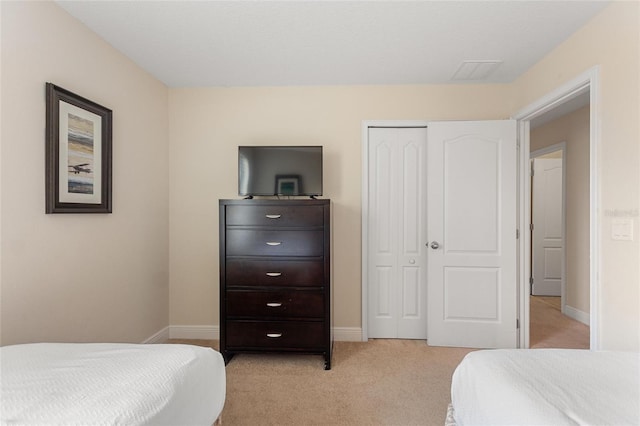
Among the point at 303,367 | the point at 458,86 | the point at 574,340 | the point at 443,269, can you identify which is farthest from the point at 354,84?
the point at 574,340

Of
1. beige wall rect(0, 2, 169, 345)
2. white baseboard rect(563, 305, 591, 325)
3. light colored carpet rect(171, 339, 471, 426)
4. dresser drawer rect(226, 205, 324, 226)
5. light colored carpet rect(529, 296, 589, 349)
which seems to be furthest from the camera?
white baseboard rect(563, 305, 591, 325)

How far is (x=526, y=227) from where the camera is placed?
287cm

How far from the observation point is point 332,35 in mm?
2150

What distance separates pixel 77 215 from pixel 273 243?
1.36 meters

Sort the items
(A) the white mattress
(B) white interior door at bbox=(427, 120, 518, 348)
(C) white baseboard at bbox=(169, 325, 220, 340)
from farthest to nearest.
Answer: (C) white baseboard at bbox=(169, 325, 220, 340)
(B) white interior door at bbox=(427, 120, 518, 348)
(A) the white mattress

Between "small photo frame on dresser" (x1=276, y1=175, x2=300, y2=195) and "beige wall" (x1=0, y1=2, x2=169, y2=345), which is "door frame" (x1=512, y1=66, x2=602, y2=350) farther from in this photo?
"beige wall" (x1=0, y1=2, x2=169, y2=345)

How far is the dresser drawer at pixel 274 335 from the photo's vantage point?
8.23ft

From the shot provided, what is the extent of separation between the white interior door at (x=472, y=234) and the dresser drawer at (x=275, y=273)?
46.3 inches

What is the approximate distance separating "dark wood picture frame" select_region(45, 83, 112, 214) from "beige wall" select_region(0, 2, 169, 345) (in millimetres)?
52

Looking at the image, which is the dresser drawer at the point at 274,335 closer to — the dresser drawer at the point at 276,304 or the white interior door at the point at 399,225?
the dresser drawer at the point at 276,304

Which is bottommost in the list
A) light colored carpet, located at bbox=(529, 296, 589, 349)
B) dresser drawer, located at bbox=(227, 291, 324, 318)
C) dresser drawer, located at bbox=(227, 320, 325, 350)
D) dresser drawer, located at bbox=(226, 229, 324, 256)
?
light colored carpet, located at bbox=(529, 296, 589, 349)

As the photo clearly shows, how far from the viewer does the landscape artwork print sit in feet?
6.39

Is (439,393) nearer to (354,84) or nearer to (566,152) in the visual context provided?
(354,84)

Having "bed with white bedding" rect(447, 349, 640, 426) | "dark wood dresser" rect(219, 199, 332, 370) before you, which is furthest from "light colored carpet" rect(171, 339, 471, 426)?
"bed with white bedding" rect(447, 349, 640, 426)
